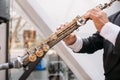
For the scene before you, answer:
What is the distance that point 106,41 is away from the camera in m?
0.89

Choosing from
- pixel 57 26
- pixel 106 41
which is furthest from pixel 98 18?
pixel 57 26

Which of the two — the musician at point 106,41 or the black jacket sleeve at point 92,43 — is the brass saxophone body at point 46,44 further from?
the black jacket sleeve at point 92,43

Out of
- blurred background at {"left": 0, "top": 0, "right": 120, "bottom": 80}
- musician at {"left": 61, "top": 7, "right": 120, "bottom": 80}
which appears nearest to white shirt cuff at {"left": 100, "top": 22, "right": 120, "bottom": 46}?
musician at {"left": 61, "top": 7, "right": 120, "bottom": 80}

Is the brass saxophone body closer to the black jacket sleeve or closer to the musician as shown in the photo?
the musician

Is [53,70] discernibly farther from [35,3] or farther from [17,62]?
[17,62]

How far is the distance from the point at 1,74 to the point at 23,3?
13.0 inches

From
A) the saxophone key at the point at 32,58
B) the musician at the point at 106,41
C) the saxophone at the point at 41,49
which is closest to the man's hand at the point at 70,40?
the musician at the point at 106,41

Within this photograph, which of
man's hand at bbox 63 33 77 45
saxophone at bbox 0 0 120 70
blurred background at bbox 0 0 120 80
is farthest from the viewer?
blurred background at bbox 0 0 120 80

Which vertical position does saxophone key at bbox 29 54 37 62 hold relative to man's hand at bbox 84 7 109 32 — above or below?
below

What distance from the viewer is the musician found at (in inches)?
29.4

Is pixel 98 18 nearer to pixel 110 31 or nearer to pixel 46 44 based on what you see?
pixel 110 31

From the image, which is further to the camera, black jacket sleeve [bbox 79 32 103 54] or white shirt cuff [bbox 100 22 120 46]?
black jacket sleeve [bbox 79 32 103 54]

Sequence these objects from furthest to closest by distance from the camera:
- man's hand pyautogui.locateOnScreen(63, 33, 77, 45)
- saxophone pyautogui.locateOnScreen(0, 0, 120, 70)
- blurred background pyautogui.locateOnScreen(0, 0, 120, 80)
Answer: blurred background pyautogui.locateOnScreen(0, 0, 120, 80)
man's hand pyautogui.locateOnScreen(63, 33, 77, 45)
saxophone pyautogui.locateOnScreen(0, 0, 120, 70)

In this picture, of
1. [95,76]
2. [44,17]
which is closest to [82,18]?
[44,17]
